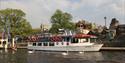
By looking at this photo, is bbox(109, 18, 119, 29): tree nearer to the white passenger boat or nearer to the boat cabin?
the white passenger boat

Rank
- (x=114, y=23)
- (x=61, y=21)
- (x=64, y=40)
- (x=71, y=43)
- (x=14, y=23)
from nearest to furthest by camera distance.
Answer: (x=71, y=43) → (x=64, y=40) → (x=114, y=23) → (x=14, y=23) → (x=61, y=21)

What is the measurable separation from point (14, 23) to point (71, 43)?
4997 centimetres

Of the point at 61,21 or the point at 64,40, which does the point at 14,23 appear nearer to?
the point at 61,21

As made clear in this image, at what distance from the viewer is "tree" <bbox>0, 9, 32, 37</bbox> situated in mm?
150375

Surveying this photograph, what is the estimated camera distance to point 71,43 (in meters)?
108

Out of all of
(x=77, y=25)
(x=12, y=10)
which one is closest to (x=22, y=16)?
(x=12, y=10)

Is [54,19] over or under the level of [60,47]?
over

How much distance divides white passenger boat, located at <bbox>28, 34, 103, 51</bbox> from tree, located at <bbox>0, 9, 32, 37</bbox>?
36030 millimetres

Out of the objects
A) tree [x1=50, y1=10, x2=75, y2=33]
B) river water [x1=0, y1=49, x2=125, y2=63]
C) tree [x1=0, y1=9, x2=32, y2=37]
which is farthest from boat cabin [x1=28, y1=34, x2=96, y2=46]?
tree [x1=50, y1=10, x2=75, y2=33]

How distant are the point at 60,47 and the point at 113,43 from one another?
2019 cm

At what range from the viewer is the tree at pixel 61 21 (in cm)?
16550

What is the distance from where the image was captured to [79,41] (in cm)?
10719

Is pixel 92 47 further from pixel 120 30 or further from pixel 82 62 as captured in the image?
pixel 82 62

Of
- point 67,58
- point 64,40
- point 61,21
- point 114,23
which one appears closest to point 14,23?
point 61,21
